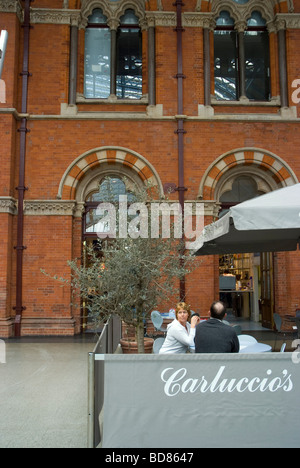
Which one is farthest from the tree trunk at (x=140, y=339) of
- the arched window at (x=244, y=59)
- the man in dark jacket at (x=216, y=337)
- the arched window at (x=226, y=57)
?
the arched window at (x=226, y=57)

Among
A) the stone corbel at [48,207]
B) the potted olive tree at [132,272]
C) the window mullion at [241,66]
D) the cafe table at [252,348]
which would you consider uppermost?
the window mullion at [241,66]

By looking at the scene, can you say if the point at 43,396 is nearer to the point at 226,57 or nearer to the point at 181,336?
the point at 181,336

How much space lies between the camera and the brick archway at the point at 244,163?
13273 millimetres

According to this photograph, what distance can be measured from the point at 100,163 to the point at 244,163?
4462mm

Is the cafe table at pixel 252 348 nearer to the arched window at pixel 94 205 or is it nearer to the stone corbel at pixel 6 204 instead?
the arched window at pixel 94 205

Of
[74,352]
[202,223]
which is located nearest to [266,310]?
[202,223]

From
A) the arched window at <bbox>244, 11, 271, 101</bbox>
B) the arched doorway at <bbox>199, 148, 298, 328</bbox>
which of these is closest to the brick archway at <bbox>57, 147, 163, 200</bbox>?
the arched doorway at <bbox>199, 148, 298, 328</bbox>

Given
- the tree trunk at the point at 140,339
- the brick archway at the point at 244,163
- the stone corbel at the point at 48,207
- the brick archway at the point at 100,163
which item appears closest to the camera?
the tree trunk at the point at 140,339

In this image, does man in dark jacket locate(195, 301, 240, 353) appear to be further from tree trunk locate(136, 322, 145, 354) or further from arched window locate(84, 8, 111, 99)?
arched window locate(84, 8, 111, 99)

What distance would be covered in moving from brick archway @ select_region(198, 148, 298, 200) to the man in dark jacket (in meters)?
8.78

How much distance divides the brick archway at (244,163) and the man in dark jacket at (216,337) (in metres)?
8.78

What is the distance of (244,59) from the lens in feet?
46.7

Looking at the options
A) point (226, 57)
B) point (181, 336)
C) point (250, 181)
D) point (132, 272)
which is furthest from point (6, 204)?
point (181, 336)
